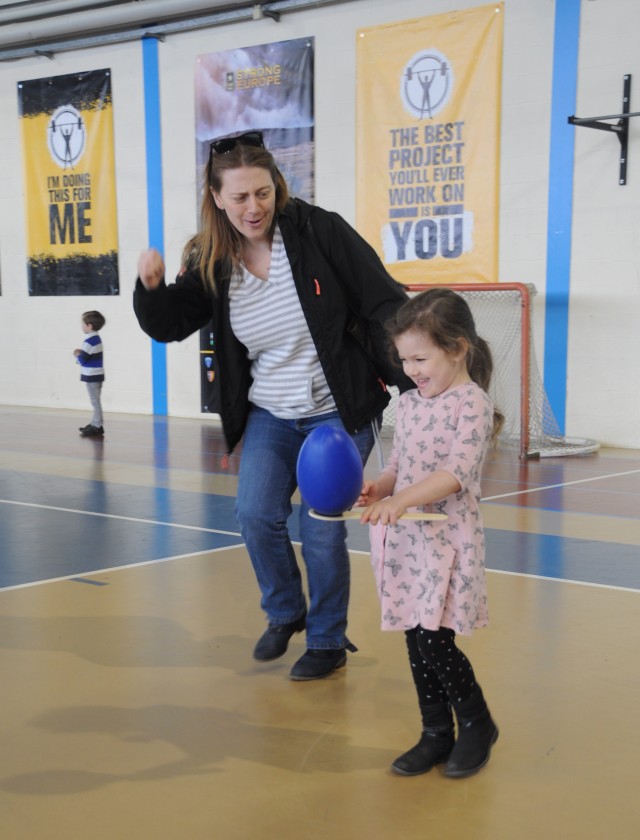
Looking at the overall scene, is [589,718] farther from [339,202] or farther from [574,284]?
[339,202]

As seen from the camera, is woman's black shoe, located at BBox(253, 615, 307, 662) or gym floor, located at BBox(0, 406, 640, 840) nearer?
gym floor, located at BBox(0, 406, 640, 840)

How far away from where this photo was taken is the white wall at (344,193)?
9242mm

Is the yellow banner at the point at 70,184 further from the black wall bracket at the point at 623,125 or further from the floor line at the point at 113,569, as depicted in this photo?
the floor line at the point at 113,569

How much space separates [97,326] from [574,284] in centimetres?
468

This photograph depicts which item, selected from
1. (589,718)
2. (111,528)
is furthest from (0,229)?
(589,718)

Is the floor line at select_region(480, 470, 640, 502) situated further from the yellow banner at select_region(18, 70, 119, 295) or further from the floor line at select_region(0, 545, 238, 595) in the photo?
the yellow banner at select_region(18, 70, 119, 295)

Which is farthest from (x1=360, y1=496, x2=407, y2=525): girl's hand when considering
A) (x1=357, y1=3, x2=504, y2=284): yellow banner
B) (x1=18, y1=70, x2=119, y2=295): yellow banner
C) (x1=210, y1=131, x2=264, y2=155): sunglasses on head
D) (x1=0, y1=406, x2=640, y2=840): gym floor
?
(x1=18, y1=70, x2=119, y2=295): yellow banner

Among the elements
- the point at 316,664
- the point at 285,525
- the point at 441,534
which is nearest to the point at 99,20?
the point at 285,525

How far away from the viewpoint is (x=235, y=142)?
3.22 meters

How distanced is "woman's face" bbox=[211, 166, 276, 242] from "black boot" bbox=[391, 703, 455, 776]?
4.98 ft

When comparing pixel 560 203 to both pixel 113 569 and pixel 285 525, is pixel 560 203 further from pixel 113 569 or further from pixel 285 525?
pixel 285 525

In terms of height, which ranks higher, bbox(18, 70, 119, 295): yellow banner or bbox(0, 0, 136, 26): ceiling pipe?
bbox(0, 0, 136, 26): ceiling pipe

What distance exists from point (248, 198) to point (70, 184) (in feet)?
35.3

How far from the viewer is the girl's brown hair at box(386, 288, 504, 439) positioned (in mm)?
2672
